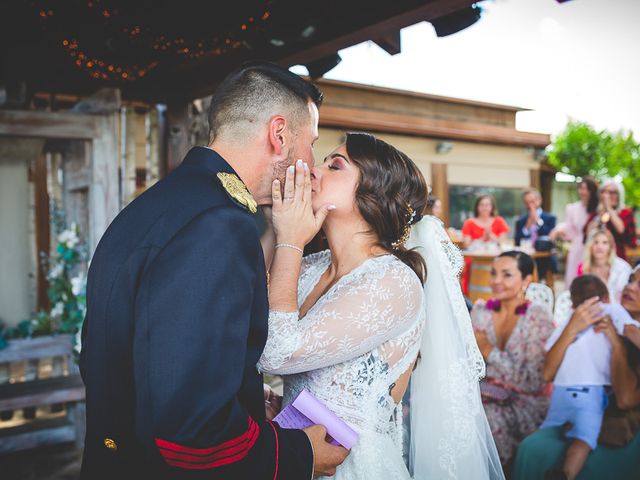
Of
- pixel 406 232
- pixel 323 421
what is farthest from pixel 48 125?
pixel 323 421

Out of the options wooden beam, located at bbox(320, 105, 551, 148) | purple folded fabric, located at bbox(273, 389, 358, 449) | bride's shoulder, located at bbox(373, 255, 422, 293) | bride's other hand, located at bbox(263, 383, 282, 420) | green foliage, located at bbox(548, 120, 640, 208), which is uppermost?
green foliage, located at bbox(548, 120, 640, 208)

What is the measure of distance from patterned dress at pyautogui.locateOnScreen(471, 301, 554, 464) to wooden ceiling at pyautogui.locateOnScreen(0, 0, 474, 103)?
216 cm

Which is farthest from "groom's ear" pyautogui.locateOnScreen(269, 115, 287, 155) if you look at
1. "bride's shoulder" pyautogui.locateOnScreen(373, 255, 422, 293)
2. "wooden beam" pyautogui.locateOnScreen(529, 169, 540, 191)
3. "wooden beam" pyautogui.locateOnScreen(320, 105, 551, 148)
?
"wooden beam" pyautogui.locateOnScreen(529, 169, 540, 191)

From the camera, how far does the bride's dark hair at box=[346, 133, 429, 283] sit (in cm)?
203

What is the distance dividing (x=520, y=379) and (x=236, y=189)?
115 inches

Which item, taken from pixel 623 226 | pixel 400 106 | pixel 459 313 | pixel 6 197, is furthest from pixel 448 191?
pixel 459 313

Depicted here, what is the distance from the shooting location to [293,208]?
1.73 metres

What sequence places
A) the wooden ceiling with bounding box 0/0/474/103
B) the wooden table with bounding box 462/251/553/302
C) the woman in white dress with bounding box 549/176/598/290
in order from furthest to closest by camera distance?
the woman in white dress with bounding box 549/176/598/290
the wooden table with bounding box 462/251/553/302
the wooden ceiling with bounding box 0/0/474/103

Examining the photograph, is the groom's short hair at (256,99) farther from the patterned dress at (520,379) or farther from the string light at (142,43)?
the patterned dress at (520,379)

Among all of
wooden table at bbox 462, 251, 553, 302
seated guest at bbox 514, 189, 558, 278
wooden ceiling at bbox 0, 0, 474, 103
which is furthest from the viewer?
seated guest at bbox 514, 189, 558, 278

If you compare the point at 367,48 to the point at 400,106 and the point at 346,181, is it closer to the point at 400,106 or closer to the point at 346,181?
the point at 346,181

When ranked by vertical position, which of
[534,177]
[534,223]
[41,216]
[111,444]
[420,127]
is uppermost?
[420,127]

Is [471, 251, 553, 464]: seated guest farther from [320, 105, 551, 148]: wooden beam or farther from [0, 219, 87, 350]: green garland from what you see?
[320, 105, 551, 148]: wooden beam

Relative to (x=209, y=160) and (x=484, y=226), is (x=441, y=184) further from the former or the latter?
(x=209, y=160)
